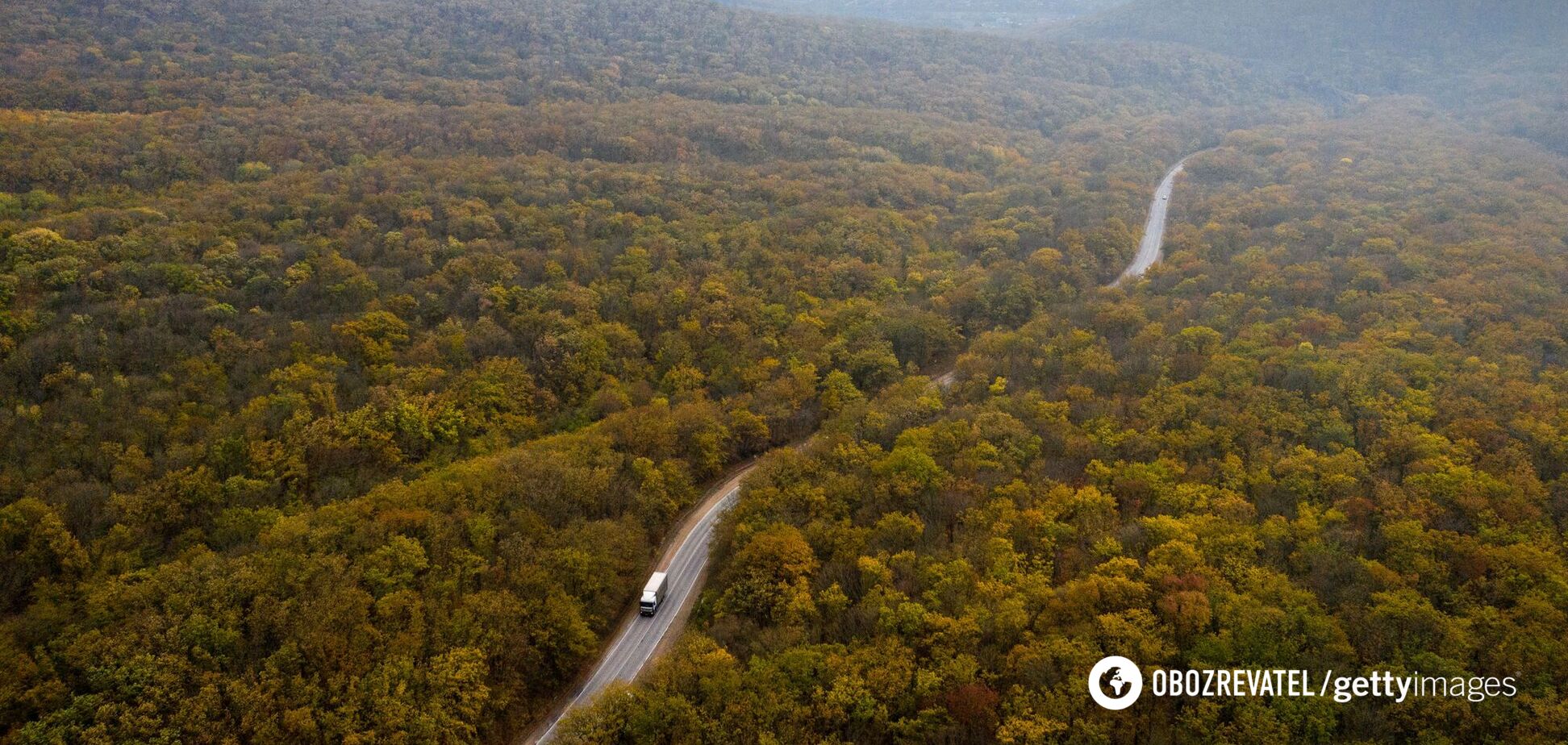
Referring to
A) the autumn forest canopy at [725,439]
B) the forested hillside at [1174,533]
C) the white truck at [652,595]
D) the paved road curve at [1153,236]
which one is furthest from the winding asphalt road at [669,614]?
the paved road curve at [1153,236]

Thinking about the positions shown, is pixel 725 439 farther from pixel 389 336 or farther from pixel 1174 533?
pixel 1174 533

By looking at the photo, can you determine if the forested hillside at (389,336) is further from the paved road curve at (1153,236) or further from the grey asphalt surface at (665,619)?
the paved road curve at (1153,236)

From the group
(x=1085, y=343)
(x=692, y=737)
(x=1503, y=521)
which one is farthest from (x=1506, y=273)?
(x=692, y=737)

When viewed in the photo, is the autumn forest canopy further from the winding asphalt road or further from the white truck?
the white truck

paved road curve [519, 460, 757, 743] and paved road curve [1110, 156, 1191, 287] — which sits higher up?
paved road curve [1110, 156, 1191, 287]

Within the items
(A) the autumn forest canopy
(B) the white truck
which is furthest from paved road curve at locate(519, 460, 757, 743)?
(A) the autumn forest canopy

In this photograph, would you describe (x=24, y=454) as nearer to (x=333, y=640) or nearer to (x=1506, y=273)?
(x=333, y=640)
